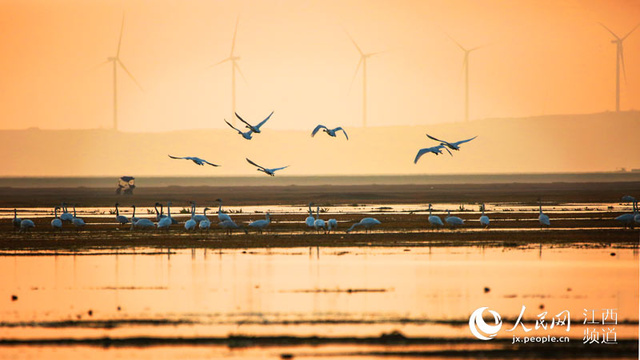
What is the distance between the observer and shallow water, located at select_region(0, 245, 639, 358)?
21625 mm

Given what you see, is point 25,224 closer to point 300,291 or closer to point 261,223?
point 261,223

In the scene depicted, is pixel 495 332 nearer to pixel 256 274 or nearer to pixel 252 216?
pixel 256 274

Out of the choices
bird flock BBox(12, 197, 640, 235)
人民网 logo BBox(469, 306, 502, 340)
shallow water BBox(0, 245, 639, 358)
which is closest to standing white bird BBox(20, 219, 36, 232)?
bird flock BBox(12, 197, 640, 235)

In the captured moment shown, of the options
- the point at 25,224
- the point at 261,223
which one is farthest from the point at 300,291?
the point at 25,224

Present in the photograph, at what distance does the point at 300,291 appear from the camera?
1067 inches

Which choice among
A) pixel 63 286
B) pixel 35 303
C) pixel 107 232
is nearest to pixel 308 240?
pixel 107 232

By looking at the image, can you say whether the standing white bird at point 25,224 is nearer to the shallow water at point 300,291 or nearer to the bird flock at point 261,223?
the bird flock at point 261,223

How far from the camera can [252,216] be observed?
6341 centimetres

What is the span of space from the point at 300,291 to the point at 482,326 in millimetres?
7200

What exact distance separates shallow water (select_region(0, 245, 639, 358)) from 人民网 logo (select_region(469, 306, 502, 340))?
19 centimetres

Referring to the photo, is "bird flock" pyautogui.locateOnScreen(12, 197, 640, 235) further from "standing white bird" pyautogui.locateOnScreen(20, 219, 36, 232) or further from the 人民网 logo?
the 人民网 logo

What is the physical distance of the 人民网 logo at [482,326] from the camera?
806 inches

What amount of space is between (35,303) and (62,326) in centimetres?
382

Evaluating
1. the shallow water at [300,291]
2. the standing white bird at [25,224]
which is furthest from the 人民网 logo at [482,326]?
the standing white bird at [25,224]
